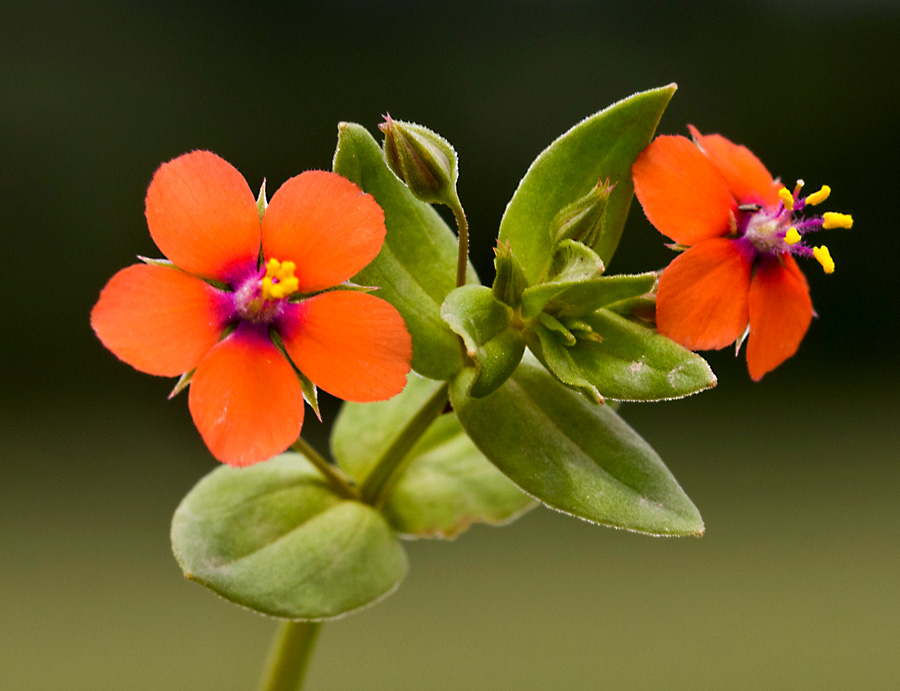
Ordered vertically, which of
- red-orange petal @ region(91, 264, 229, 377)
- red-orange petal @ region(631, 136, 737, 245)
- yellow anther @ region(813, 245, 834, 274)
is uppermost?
red-orange petal @ region(631, 136, 737, 245)

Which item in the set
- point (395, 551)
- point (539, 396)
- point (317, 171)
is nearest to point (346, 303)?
point (317, 171)

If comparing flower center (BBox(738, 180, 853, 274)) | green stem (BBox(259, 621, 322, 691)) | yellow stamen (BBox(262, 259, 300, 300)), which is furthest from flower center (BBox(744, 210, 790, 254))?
green stem (BBox(259, 621, 322, 691))

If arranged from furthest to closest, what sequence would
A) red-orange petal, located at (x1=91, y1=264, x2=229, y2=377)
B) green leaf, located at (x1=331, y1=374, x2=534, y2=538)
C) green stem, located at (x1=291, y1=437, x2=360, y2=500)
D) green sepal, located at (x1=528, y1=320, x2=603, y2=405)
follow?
green leaf, located at (x1=331, y1=374, x2=534, y2=538) < green stem, located at (x1=291, y1=437, x2=360, y2=500) < green sepal, located at (x1=528, y1=320, x2=603, y2=405) < red-orange petal, located at (x1=91, y1=264, x2=229, y2=377)

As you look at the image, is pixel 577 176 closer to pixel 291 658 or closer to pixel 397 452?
pixel 397 452

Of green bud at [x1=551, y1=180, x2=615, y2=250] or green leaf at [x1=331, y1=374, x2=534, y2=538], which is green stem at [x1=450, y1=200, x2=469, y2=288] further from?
green leaf at [x1=331, y1=374, x2=534, y2=538]

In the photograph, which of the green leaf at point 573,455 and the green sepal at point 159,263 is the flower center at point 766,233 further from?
the green sepal at point 159,263

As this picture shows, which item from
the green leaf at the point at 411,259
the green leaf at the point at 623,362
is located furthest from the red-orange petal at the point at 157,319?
the green leaf at the point at 623,362

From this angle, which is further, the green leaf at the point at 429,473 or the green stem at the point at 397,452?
the green leaf at the point at 429,473
